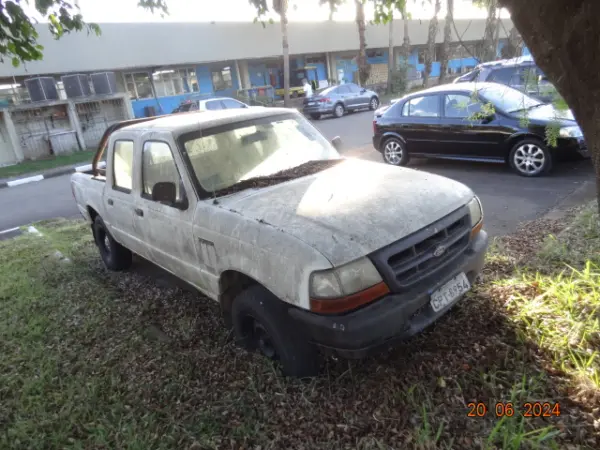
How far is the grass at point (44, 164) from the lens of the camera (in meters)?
15.3

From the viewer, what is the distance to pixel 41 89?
57.4ft

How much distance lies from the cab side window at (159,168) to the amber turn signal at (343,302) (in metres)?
1.44

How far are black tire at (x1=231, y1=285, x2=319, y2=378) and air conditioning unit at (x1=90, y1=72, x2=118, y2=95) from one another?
1934 cm

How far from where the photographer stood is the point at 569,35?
5.55 ft

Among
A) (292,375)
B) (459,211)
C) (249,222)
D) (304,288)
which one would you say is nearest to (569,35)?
(459,211)

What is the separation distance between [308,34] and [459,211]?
96.5 feet

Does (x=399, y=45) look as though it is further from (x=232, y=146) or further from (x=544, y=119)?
(x=232, y=146)

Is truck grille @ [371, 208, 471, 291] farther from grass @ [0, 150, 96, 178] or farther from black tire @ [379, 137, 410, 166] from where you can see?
grass @ [0, 150, 96, 178]

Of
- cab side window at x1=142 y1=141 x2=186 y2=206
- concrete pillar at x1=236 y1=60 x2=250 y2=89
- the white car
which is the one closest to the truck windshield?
cab side window at x1=142 y1=141 x2=186 y2=206

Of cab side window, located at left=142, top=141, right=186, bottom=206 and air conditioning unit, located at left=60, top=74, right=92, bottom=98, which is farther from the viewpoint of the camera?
air conditioning unit, located at left=60, top=74, right=92, bottom=98

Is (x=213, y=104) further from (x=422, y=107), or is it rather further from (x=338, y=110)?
(x=422, y=107)

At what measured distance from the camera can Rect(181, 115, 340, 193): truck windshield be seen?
130 inches

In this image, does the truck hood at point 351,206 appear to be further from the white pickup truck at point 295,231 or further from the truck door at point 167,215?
the truck door at point 167,215

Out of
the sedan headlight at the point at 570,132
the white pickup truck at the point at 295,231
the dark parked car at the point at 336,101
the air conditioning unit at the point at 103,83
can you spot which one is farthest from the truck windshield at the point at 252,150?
A: the air conditioning unit at the point at 103,83
